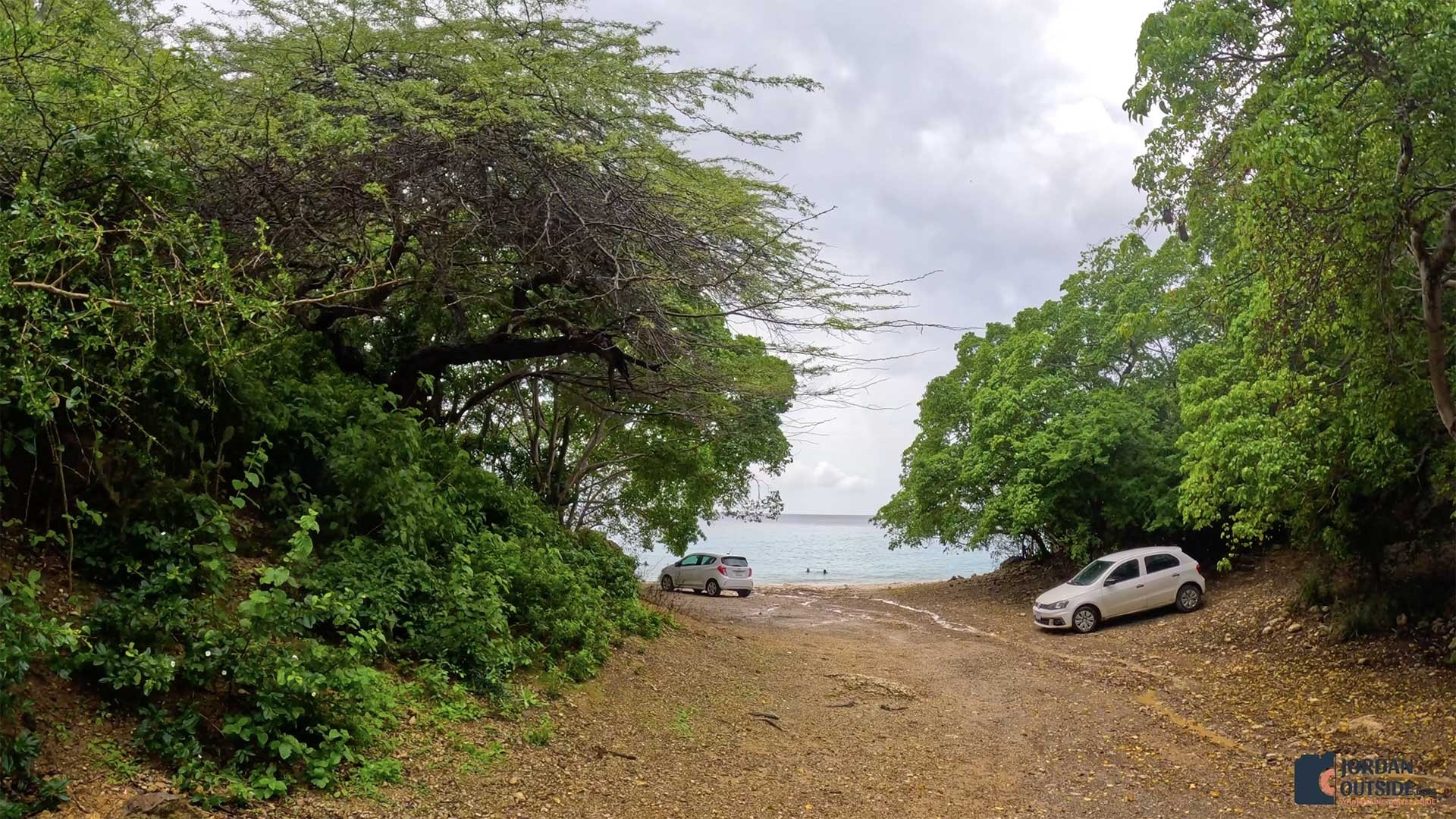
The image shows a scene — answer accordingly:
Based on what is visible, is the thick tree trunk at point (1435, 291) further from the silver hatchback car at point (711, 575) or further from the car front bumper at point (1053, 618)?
the silver hatchback car at point (711, 575)

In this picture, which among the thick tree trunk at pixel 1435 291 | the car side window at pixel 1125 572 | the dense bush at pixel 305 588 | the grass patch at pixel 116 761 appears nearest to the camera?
the grass patch at pixel 116 761

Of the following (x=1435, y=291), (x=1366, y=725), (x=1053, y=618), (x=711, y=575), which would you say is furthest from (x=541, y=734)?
(x=711, y=575)

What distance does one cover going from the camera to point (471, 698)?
238 inches

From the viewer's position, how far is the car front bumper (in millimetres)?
15594

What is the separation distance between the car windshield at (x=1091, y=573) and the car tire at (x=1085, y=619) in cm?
53

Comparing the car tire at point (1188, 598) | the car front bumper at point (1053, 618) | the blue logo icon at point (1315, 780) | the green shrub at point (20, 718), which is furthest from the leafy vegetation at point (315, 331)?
the car tire at point (1188, 598)

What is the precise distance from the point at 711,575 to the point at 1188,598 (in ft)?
41.7

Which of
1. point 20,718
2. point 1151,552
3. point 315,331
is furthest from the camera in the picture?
point 1151,552

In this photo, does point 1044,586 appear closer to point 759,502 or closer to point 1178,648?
point 759,502

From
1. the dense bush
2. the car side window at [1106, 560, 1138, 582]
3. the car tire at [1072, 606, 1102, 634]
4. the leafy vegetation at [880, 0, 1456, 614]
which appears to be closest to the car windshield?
the car side window at [1106, 560, 1138, 582]

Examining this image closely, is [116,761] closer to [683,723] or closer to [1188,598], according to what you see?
[683,723]

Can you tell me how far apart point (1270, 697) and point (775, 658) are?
219 inches

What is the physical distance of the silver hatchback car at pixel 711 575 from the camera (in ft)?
80.2

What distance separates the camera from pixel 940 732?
→ 8.05 metres
